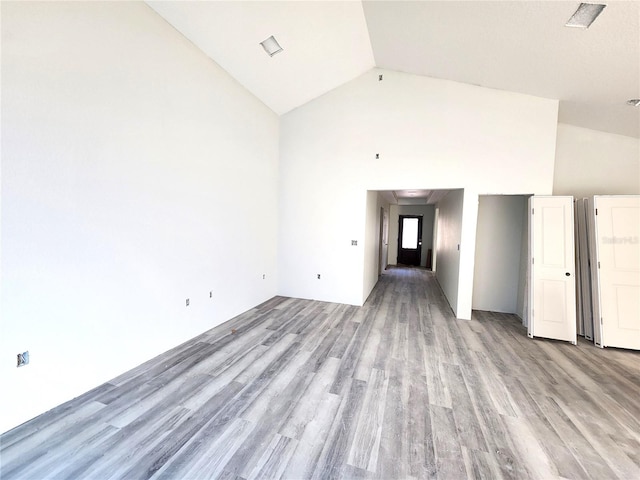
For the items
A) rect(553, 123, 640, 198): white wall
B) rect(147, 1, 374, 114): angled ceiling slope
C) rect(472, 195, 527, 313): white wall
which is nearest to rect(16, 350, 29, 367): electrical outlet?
rect(147, 1, 374, 114): angled ceiling slope

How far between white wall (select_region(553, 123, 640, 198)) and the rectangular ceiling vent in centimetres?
245

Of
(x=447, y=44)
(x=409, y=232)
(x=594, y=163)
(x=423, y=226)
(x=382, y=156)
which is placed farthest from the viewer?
(x=409, y=232)

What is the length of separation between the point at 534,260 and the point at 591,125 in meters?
2.44

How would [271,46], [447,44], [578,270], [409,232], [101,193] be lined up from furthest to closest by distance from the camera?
[409,232] < [578,270] < [271,46] < [447,44] < [101,193]

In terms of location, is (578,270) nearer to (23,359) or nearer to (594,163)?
(594,163)

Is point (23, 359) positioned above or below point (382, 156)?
below

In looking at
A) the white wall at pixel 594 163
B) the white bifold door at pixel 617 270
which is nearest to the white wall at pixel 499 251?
the white wall at pixel 594 163

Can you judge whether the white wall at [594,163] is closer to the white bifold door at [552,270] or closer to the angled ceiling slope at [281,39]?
the white bifold door at [552,270]

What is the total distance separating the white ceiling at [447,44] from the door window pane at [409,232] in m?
7.12

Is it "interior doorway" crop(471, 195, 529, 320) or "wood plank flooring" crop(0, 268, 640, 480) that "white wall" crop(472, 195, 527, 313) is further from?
"wood plank flooring" crop(0, 268, 640, 480)

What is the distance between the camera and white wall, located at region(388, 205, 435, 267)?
10.9 meters

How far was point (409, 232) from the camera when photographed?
11328 mm

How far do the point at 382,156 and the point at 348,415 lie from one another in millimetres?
4047

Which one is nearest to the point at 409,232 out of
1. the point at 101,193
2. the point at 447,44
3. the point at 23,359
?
the point at 447,44
